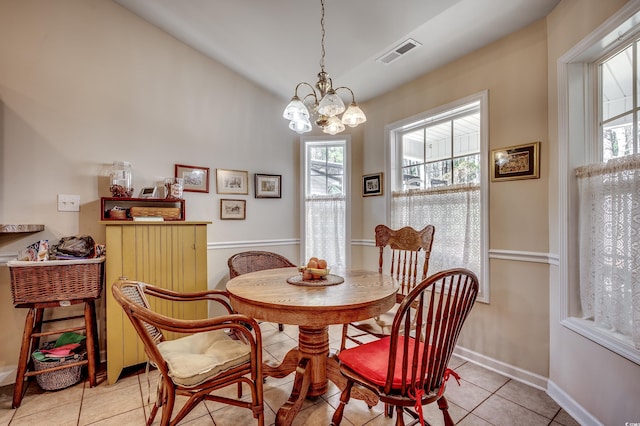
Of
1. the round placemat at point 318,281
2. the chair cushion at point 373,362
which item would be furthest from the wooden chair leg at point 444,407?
the round placemat at point 318,281

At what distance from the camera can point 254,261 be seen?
119 inches

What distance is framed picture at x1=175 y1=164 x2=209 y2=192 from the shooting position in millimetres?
2791

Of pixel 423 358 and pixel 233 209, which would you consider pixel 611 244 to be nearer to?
pixel 423 358

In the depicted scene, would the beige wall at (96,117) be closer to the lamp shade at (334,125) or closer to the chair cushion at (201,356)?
the chair cushion at (201,356)

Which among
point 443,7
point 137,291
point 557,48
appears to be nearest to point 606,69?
point 557,48

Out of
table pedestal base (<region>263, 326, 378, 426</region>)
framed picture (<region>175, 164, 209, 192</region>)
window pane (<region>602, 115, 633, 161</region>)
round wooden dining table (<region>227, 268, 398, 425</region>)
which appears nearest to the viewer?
round wooden dining table (<region>227, 268, 398, 425</region>)

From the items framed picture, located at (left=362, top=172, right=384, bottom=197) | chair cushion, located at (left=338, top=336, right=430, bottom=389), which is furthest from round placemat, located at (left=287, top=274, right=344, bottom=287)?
framed picture, located at (left=362, top=172, right=384, bottom=197)

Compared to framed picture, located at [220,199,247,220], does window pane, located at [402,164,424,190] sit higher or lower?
higher

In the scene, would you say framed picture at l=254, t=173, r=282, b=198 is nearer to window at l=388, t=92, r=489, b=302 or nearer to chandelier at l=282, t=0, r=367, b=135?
window at l=388, t=92, r=489, b=302

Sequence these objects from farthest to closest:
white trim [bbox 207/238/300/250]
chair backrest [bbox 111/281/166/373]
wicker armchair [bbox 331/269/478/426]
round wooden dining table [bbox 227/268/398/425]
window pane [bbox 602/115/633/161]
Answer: white trim [bbox 207/238/300/250] → window pane [bbox 602/115/633/161] → round wooden dining table [bbox 227/268/398/425] → chair backrest [bbox 111/281/166/373] → wicker armchair [bbox 331/269/478/426]

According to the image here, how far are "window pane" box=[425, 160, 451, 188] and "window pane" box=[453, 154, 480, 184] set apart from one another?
0.07 metres

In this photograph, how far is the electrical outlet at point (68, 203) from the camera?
2.22m

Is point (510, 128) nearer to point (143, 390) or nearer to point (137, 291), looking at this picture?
point (137, 291)

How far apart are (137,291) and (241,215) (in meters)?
1.74
